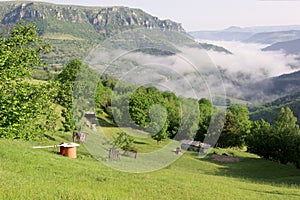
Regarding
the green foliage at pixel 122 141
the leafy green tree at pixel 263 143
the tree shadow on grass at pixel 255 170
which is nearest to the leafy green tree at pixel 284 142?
the leafy green tree at pixel 263 143

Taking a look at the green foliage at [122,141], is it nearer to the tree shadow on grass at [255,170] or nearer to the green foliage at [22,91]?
the tree shadow on grass at [255,170]

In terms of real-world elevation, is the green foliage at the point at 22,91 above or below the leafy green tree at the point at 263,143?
above

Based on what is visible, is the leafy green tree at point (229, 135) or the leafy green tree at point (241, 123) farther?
the leafy green tree at point (241, 123)

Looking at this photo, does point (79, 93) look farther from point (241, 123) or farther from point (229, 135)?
point (241, 123)

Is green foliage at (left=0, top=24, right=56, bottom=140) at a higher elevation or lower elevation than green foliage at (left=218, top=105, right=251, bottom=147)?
higher

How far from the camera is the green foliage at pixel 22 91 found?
2353 centimetres

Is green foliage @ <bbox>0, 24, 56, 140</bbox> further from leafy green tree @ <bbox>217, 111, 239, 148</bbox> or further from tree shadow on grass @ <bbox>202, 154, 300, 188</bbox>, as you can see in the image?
leafy green tree @ <bbox>217, 111, 239, 148</bbox>

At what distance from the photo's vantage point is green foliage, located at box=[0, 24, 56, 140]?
926 inches

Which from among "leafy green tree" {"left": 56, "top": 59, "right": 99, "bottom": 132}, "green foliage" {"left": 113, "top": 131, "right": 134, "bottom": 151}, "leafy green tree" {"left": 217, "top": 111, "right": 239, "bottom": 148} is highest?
"leafy green tree" {"left": 56, "top": 59, "right": 99, "bottom": 132}

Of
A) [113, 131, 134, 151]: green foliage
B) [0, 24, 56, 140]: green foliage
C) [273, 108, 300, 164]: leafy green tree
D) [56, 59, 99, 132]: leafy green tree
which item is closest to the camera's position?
[0, 24, 56, 140]: green foliage

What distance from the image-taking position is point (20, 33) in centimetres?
2834

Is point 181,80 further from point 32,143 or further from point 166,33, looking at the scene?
point 32,143

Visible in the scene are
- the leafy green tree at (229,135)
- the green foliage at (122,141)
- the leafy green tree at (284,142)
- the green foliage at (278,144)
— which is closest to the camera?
the green foliage at (122,141)

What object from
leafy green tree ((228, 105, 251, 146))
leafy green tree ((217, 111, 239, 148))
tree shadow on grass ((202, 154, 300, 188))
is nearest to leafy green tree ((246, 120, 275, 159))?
tree shadow on grass ((202, 154, 300, 188))
